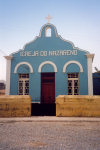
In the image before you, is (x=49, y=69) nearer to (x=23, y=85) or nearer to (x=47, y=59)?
(x=47, y=59)

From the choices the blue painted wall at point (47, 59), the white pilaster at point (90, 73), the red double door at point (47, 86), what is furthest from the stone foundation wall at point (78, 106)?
the red double door at point (47, 86)

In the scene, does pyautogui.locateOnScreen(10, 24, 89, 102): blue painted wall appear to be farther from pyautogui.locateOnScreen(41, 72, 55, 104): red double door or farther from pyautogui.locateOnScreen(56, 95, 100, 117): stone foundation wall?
pyautogui.locateOnScreen(56, 95, 100, 117): stone foundation wall

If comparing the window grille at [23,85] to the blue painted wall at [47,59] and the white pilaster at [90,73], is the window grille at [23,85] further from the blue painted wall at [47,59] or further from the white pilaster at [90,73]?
the white pilaster at [90,73]

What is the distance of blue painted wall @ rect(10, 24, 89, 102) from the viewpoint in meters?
12.4

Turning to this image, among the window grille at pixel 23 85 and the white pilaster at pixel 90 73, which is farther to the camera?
the window grille at pixel 23 85

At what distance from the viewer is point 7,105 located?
26.4ft

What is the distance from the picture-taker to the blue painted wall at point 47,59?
12.4 metres

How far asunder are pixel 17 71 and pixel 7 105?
5.25 metres

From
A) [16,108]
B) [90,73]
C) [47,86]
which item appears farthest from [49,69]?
[16,108]

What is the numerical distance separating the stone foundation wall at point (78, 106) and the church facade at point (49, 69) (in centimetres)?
426

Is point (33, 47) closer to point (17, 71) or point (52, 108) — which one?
point (17, 71)

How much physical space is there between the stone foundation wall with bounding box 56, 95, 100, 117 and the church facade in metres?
4.26

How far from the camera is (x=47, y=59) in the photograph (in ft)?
41.9

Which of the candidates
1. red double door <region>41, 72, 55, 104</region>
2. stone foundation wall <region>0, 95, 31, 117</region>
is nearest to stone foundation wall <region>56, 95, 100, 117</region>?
stone foundation wall <region>0, 95, 31, 117</region>
